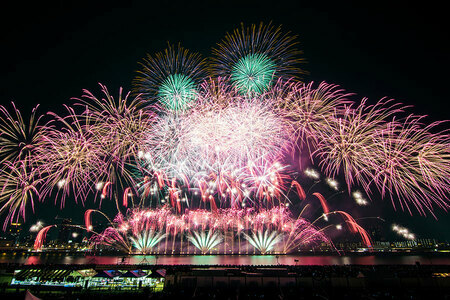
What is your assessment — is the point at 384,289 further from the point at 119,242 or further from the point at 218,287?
the point at 119,242

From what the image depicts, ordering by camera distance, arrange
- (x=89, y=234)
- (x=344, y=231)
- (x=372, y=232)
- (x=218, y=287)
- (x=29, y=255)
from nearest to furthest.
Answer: (x=218, y=287), (x=29, y=255), (x=344, y=231), (x=372, y=232), (x=89, y=234)

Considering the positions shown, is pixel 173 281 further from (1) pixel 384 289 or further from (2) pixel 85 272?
(1) pixel 384 289

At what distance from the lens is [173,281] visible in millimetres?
26062

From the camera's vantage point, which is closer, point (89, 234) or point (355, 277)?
point (355, 277)

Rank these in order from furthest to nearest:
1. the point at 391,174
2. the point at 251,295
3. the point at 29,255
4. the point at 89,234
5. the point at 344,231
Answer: the point at 89,234 < the point at 344,231 < the point at 29,255 < the point at 391,174 < the point at 251,295

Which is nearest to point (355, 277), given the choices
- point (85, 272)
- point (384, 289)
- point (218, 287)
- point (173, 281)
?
point (384, 289)

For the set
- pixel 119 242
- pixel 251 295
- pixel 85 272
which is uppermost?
pixel 119 242

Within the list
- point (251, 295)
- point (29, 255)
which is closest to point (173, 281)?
point (251, 295)

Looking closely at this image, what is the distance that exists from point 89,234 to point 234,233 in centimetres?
14593

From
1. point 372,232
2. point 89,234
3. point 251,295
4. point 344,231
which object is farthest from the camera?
point 89,234

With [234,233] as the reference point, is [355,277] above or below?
below

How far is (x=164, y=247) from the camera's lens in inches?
4087

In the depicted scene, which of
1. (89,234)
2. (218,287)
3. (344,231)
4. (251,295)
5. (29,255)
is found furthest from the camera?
(89,234)

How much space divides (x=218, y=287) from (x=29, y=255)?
372ft
